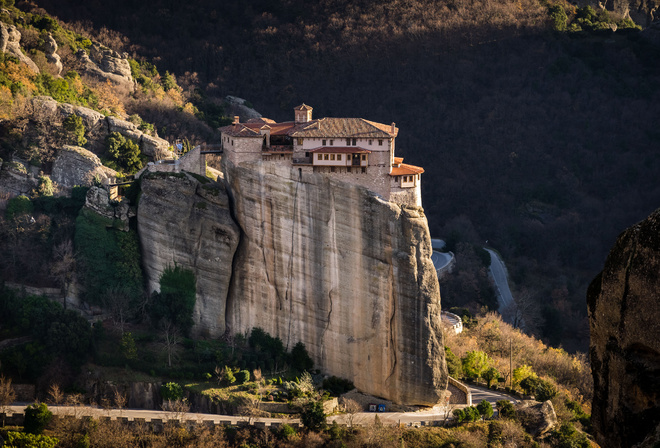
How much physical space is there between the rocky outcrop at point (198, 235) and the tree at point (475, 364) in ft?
50.2

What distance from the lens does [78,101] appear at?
216 ft

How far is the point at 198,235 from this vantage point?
51.7 m

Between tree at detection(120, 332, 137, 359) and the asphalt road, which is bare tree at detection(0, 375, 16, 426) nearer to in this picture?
tree at detection(120, 332, 137, 359)

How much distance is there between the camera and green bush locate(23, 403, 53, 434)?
42.7 metres

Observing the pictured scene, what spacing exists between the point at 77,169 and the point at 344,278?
2058cm

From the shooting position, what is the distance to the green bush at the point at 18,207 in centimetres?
5469

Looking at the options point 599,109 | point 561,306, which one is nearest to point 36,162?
point 561,306

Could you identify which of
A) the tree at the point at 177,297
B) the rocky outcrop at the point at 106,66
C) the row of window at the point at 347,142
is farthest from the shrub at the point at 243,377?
the rocky outcrop at the point at 106,66

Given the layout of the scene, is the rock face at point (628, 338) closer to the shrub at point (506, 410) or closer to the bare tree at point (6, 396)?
the shrub at point (506, 410)

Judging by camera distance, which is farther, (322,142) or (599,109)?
(599,109)

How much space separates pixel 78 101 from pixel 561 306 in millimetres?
46524

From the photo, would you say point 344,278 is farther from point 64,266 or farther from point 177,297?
point 64,266

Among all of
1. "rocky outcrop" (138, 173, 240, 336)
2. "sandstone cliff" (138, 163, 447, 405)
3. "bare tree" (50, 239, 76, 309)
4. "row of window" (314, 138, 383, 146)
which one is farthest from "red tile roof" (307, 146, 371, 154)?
"bare tree" (50, 239, 76, 309)

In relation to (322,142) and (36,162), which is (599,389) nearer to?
(322,142)
